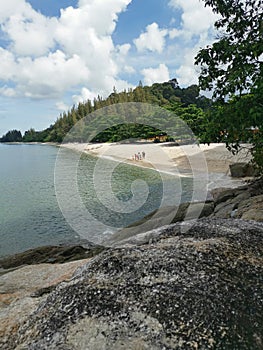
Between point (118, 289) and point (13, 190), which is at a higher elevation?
point (118, 289)

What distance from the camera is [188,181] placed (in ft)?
65.3

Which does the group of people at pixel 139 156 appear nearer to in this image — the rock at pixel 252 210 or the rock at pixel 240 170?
the rock at pixel 240 170

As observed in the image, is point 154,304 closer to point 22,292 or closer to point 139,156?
point 22,292

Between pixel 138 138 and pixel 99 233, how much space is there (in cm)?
3204

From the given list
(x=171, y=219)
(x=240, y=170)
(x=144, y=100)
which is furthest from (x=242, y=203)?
(x=144, y=100)

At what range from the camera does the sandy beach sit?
68.5 ft

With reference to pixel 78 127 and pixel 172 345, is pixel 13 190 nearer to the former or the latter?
pixel 172 345

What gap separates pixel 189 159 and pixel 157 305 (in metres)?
26.6

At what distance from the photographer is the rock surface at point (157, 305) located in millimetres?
2279

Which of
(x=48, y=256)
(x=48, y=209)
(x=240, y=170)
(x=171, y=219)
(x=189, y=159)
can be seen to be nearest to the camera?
(x=48, y=256)

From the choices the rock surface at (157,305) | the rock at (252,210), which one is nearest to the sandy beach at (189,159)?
the rock at (252,210)

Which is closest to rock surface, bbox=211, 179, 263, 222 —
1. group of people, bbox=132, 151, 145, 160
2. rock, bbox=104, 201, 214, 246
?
rock, bbox=104, 201, 214, 246

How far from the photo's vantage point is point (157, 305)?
256 cm

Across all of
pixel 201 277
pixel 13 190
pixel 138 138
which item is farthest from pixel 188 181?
pixel 138 138
